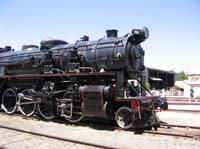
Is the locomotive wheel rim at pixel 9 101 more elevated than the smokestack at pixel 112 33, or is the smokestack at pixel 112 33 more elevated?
the smokestack at pixel 112 33

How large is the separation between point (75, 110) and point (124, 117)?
97.1 inches

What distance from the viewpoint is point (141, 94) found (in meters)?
12.9

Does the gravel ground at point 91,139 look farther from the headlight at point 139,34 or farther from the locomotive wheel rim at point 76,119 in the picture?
the headlight at point 139,34

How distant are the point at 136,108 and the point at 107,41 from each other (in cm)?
330

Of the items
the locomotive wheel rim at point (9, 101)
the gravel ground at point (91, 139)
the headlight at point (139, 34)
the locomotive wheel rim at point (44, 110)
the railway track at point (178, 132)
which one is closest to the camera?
the gravel ground at point (91, 139)

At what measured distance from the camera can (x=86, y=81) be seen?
41.3ft

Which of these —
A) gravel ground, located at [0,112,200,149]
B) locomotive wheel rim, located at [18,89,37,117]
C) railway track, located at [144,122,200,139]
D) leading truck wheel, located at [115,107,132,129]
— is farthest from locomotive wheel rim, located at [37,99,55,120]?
railway track, located at [144,122,200,139]

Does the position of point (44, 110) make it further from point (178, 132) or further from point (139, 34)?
point (178, 132)

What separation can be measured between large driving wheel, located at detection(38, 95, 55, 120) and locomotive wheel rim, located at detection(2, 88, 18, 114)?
2398 mm

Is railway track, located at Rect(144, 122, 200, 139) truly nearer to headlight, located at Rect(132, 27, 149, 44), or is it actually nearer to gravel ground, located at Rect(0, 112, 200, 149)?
gravel ground, located at Rect(0, 112, 200, 149)

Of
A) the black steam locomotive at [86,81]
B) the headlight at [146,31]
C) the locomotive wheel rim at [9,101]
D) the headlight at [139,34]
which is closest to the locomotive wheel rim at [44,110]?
the black steam locomotive at [86,81]

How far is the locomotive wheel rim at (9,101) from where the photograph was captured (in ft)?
53.1

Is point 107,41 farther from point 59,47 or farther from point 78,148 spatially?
point 78,148

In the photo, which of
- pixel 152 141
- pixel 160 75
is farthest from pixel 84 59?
pixel 160 75
